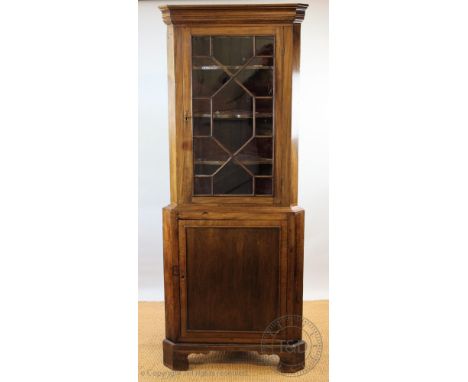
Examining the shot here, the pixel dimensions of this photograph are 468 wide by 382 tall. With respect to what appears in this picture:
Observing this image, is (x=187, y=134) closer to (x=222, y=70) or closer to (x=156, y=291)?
(x=222, y=70)

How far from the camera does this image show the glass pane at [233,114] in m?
3.20

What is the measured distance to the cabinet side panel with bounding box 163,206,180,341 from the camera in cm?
329

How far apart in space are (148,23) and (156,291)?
5.55 feet

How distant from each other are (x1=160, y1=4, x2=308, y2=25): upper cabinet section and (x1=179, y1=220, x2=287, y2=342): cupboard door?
0.93 m

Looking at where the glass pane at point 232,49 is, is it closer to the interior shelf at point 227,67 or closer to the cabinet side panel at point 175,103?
the interior shelf at point 227,67

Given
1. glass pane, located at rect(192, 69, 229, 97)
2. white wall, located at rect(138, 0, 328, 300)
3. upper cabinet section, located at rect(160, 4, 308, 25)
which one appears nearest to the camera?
upper cabinet section, located at rect(160, 4, 308, 25)

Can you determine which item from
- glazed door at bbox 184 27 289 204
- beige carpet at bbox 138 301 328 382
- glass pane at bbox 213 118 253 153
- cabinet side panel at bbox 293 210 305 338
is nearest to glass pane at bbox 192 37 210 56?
glazed door at bbox 184 27 289 204

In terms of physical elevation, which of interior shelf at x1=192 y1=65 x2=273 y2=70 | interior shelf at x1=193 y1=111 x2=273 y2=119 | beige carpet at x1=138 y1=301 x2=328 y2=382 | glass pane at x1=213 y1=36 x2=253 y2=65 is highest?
glass pane at x1=213 y1=36 x2=253 y2=65

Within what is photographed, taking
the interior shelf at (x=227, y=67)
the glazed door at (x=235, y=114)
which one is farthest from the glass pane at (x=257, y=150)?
the interior shelf at (x=227, y=67)

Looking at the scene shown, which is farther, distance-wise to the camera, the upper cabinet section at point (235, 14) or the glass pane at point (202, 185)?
the glass pane at point (202, 185)

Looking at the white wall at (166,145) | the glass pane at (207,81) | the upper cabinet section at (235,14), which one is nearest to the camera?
the upper cabinet section at (235,14)

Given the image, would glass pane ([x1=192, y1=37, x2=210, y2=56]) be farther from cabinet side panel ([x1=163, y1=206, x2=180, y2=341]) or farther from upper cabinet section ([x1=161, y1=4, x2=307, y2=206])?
cabinet side panel ([x1=163, y1=206, x2=180, y2=341])

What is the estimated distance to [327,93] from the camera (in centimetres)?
429

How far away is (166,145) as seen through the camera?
14.1 ft
